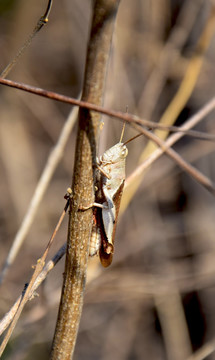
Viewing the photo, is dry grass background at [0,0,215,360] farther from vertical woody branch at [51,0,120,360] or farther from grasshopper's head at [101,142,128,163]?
vertical woody branch at [51,0,120,360]

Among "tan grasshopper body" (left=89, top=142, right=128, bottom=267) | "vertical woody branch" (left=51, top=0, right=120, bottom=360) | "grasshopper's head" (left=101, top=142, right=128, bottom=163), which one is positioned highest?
"grasshopper's head" (left=101, top=142, right=128, bottom=163)

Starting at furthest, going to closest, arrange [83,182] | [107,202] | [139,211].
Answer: [139,211], [107,202], [83,182]

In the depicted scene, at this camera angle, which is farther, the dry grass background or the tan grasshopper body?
the dry grass background

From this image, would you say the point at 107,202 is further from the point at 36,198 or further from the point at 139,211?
the point at 139,211

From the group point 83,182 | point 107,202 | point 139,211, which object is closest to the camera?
point 83,182

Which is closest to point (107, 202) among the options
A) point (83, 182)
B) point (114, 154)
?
point (114, 154)

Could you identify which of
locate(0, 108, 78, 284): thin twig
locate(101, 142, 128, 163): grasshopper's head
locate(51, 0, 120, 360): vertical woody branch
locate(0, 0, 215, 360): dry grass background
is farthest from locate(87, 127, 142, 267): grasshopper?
locate(0, 0, 215, 360): dry grass background
